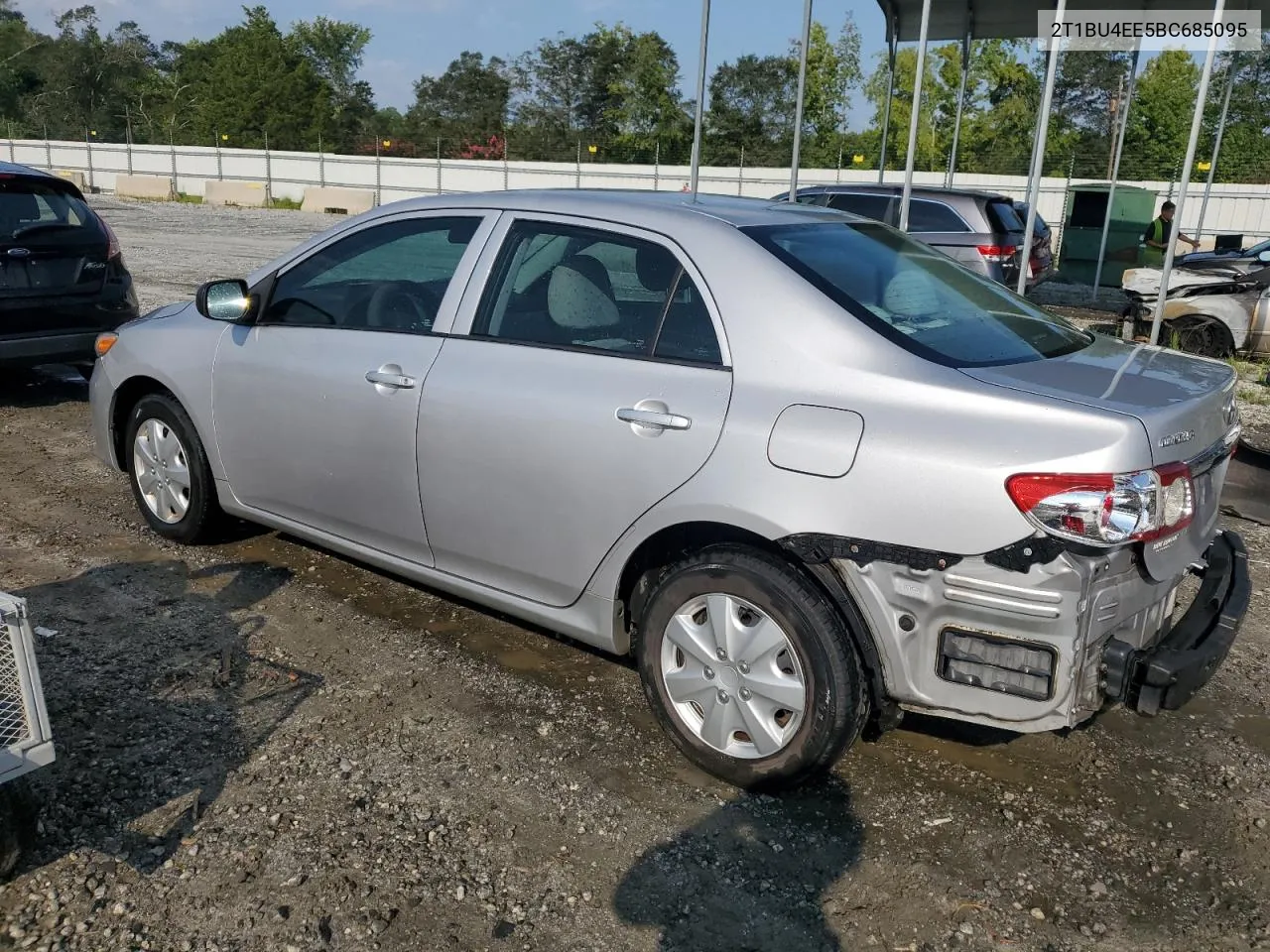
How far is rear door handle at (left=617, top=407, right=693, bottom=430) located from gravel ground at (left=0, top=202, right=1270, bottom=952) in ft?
3.45

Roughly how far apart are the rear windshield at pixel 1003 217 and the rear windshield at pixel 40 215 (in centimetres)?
1048

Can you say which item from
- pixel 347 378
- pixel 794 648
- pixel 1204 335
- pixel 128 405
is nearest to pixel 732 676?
pixel 794 648

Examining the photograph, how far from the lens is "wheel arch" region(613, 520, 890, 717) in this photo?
295 cm

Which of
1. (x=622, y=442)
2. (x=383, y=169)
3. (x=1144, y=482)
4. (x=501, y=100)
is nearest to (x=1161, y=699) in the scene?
(x=1144, y=482)

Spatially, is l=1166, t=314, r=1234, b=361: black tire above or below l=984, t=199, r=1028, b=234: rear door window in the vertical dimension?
below

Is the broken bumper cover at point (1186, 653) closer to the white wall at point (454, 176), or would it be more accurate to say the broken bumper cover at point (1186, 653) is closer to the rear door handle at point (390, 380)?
the rear door handle at point (390, 380)

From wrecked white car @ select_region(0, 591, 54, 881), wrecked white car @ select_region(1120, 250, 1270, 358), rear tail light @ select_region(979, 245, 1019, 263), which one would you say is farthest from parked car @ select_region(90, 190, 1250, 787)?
rear tail light @ select_region(979, 245, 1019, 263)

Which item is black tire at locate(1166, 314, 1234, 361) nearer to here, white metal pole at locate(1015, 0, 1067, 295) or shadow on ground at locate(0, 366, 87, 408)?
white metal pole at locate(1015, 0, 1067, 295)

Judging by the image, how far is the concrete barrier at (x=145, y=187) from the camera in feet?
126

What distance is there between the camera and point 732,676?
10.4 feet

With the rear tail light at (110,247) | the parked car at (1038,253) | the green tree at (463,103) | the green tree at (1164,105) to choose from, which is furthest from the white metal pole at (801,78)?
the green tree at (463,103)

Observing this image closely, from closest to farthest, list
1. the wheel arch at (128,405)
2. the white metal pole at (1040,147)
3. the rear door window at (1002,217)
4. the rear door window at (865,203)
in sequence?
the wheel arch at (128,405) < the white metal pole at (1040,147) < the rear door window at (1002,217) < the rear door window at (865,203)

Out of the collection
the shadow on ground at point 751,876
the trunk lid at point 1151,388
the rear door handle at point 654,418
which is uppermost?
the trunk lid at point 1151,388

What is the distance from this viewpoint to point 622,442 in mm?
3281
